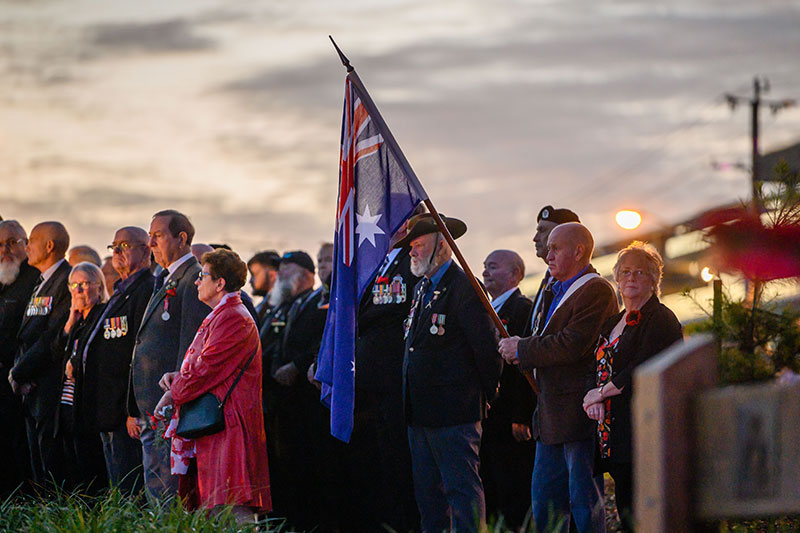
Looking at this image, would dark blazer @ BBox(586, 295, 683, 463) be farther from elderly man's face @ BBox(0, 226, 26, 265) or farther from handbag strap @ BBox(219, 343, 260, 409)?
elderly man's face @ BBox(0, 226, 26, 265)

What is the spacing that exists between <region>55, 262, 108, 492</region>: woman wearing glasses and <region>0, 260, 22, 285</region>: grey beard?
1301 mm

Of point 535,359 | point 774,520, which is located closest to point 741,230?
point 535,359

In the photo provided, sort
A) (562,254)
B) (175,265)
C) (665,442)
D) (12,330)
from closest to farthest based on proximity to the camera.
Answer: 1. (665,442)
2. (562,254)
3. (175,265)
4. (12,330)

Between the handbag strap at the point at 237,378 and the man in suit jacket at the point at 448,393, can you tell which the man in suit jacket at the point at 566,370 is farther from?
the handbag strap at the point at 237,378

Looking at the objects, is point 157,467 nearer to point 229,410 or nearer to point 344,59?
point 229,410

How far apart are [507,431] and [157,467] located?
2.58 metres

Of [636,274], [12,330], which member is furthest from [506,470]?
[12,330]

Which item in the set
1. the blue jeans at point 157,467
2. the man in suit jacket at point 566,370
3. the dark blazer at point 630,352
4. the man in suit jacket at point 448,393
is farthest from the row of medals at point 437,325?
the blue jeans at point 157,467

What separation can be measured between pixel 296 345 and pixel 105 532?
4.53 m

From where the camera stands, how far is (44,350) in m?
9.52

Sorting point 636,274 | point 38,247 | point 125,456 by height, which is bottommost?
point 125,456

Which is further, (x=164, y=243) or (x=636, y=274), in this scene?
(x=164, y=243)

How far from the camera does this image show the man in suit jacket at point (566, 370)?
6449 mm

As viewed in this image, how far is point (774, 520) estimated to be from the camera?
21.2ft
